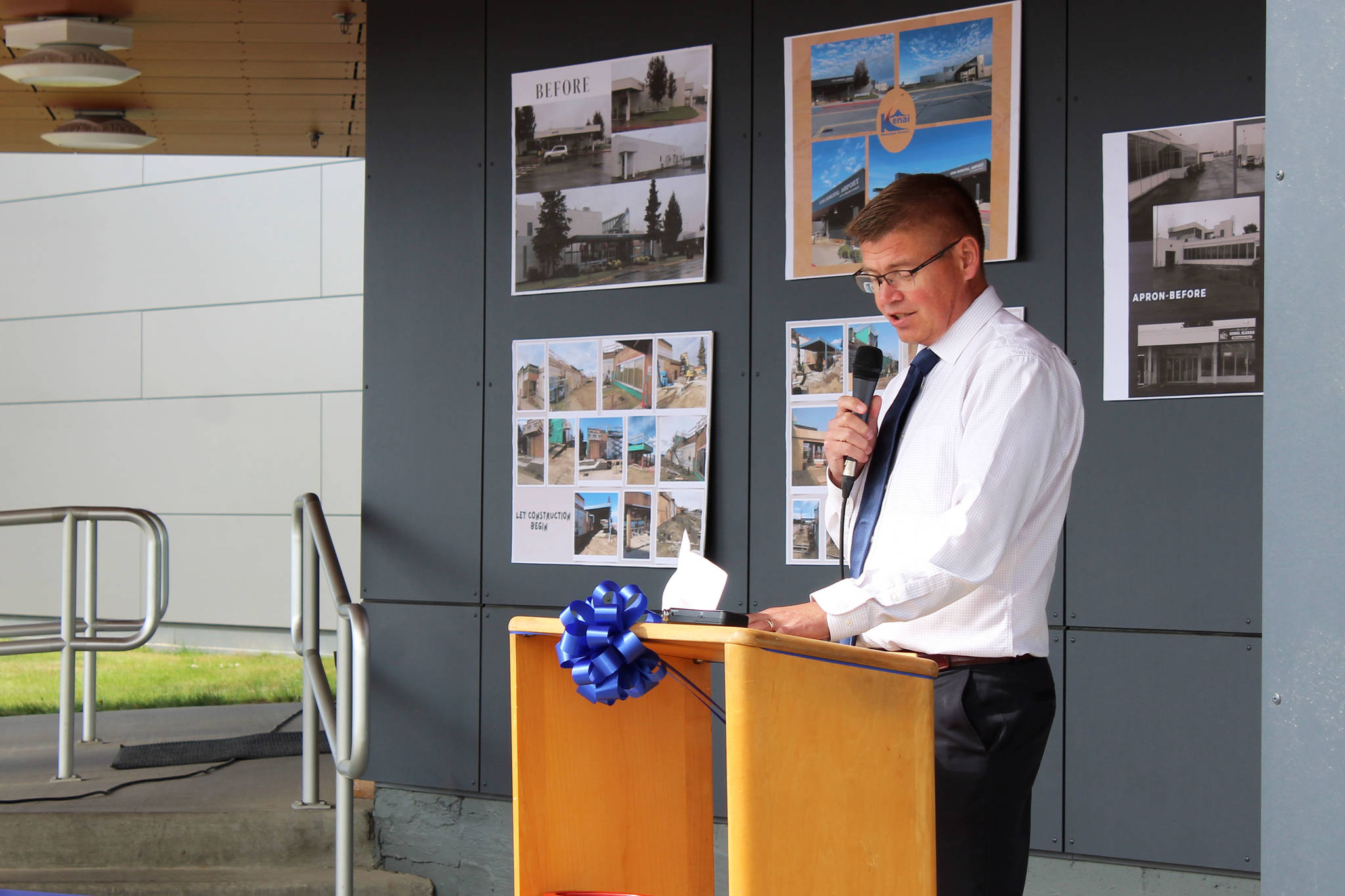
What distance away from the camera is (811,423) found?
330 centimetres

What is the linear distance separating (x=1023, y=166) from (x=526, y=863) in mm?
2205

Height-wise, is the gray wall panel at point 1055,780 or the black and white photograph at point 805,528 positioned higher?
the black and white photograph at point 805,528

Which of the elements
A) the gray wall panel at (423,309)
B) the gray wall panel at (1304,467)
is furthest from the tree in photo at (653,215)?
the gray wall panel at (1304,467)

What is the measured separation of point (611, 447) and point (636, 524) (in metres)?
0.24

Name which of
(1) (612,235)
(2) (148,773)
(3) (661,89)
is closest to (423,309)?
(1) (612,235)

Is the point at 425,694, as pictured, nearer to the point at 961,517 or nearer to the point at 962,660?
the point at 962,660

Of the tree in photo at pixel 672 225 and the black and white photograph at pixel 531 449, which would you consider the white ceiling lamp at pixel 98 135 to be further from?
the tree in photo at pixel 672 225

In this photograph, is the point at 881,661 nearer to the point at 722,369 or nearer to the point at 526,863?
the point at 526,863

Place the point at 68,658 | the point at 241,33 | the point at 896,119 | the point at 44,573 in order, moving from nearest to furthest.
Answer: the point at 896,119 < the point at 68,658 < the point at 241,33 < the point at 44,573

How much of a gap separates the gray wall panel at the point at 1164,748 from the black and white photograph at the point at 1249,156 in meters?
1.07

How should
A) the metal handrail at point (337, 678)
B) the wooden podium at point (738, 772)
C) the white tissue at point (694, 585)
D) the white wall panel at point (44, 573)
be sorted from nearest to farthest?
the wooden podium at point (738, 772) → the white tissue at point (694, 585) → the metal handrail at point (337, 678) → the white wall panel at point (44, 573)

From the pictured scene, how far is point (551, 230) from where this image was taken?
142 inches

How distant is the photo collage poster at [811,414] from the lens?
3254 millimetres

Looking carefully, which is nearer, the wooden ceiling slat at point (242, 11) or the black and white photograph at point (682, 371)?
the black and white photograph at point (682, 371)
